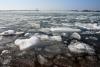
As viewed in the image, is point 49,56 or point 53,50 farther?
point 53,50

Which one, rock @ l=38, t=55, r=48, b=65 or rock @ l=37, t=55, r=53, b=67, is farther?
rock @ l=38, t=55, r=48, b=65

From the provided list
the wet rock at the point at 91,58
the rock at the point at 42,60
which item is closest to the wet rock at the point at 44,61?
the rock at the point at 42,60

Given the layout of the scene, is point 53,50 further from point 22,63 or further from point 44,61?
point 22,63

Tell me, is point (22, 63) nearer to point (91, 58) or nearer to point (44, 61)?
point (44, 61)

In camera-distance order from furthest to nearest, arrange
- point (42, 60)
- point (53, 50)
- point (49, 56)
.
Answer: point (53, 50) → point (49, 56) → point (42, 60)

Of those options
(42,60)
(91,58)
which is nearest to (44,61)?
(42,60)

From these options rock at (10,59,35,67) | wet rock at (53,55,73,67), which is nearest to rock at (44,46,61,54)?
wet rock at (53,55,73,67)

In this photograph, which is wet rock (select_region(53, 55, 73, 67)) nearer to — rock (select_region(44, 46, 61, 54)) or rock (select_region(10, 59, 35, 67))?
rock (select_region(44, 46, 61, 54))

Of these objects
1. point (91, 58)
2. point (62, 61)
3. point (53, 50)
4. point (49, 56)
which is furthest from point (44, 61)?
point (91, 58)

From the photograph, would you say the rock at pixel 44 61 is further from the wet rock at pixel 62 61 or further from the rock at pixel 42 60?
the wet rock at pixel 62 61

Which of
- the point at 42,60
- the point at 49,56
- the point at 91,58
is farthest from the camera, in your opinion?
the point at 49,56

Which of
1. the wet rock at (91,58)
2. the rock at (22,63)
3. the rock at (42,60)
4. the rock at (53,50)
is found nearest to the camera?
the rock at (22,63)

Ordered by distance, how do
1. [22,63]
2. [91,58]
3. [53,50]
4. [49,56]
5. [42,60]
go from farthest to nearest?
1. [53,50]
2. [49,56]
3. [91,58]
4. [42,60]
5. [22,63]

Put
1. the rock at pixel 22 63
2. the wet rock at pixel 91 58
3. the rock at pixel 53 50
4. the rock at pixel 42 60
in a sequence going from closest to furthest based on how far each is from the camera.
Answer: the rock at pixel 22 63 → the rock at pixel 42 60 → the wet rock at pixel 91 58 → the rock at pixel 53 50
